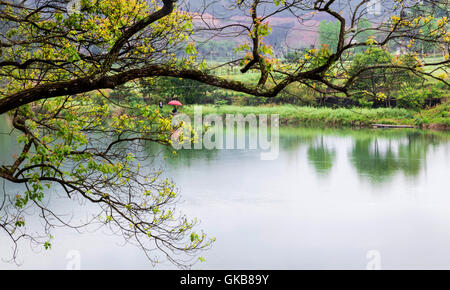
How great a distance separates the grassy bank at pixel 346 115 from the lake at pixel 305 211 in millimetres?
5946

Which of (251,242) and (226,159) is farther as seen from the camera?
(226,159)

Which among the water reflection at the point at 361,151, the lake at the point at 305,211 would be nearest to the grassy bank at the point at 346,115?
the water reflection at the point at 361,151

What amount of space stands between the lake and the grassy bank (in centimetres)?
595

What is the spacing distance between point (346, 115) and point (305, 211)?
16394mm

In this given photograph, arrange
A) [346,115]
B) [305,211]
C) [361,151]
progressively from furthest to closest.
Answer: [346,115]
[361,151]
[305,211]

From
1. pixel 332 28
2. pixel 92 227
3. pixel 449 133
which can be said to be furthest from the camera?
pixel 332 28

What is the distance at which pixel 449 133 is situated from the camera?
21875mm

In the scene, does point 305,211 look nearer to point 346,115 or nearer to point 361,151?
point 361,151

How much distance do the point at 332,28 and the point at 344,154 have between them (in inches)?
1362

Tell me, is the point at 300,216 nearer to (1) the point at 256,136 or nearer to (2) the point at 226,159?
(2) the point at 226,159

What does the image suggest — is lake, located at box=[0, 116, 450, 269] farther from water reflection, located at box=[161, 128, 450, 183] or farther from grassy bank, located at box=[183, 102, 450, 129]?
grassy bank, located at box=[183, 102, 450, 129]

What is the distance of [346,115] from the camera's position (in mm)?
26312

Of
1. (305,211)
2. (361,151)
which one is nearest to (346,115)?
(361,151)
